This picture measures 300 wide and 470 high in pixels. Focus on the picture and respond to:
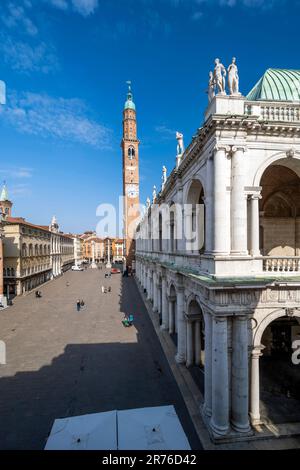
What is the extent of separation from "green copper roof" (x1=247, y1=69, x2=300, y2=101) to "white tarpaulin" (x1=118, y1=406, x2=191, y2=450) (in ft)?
54.0

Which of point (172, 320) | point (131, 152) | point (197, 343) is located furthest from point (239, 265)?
point (131, 152)

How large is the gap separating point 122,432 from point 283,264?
9232 mm

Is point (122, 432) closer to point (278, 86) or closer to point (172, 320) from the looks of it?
point (172, 320)

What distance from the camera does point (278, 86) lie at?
50.3 ft

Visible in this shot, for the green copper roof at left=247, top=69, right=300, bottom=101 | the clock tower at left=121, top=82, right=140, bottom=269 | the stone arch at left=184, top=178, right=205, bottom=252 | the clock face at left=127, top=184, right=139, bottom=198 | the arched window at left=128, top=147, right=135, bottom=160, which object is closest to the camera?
the green copper roof at left=247, top=69, right=300, bottom=101

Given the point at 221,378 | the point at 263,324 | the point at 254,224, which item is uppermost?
the point at 254,224

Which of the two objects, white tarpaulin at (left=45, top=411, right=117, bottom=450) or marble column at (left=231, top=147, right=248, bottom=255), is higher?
marble column at (left=231, top=147, right=248, bottom=255)

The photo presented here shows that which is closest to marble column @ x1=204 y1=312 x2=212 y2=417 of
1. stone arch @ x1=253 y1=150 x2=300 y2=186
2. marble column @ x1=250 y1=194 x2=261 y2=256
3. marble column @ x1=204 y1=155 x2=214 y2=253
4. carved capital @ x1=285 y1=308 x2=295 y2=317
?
marble column @ x1=204 y1=155 x2=214 y2=253

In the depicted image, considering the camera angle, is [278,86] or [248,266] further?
[278,86]

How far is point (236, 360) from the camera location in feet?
36.2

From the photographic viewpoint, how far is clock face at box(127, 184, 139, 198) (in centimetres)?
8012

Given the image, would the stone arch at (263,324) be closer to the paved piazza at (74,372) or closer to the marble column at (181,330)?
the paved piazza at (74,372)

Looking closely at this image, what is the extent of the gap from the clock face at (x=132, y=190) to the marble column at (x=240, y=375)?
71.8 m

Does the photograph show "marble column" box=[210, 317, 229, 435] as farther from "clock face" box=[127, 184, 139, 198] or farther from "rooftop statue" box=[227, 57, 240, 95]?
"clock face" box=[127, 184, 139, 198]
